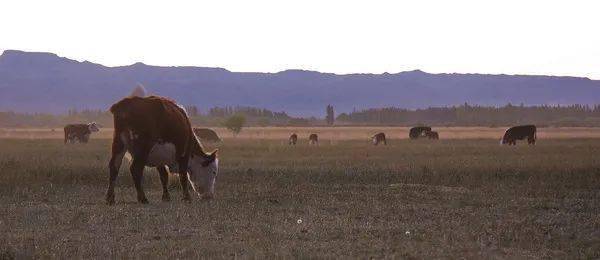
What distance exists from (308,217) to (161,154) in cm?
463

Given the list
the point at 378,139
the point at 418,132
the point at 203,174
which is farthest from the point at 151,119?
the point at 418,132

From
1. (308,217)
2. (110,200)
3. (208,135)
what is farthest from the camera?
(208,135)

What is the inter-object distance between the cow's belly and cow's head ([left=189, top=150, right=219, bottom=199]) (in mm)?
745

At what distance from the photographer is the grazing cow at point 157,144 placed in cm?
1816

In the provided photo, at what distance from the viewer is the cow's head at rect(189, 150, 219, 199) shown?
64.4 feet

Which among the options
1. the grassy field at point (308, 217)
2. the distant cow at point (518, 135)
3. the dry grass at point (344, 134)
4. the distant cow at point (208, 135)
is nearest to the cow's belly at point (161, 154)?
the grassy field at point (308, 217)

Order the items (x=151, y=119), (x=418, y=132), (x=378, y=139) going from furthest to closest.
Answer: (x=418, y=132) → (x=378, y=139) → (x=151, y=119)

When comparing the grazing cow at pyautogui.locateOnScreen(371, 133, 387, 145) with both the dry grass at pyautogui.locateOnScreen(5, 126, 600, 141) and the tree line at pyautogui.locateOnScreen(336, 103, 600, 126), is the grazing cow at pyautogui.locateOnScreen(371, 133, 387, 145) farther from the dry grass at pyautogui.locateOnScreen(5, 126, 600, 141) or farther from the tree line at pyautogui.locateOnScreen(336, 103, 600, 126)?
the tree line at pyautogui.locateOnScreen(336, 103, 600, 126)

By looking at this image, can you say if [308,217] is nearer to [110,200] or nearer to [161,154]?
[110,200]

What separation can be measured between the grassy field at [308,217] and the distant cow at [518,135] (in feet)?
104

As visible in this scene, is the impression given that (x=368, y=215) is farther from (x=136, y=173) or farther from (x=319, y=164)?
(x=319, y=164)

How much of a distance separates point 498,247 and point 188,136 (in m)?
8.59

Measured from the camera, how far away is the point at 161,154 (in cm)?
1894

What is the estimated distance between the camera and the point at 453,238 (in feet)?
43.1
